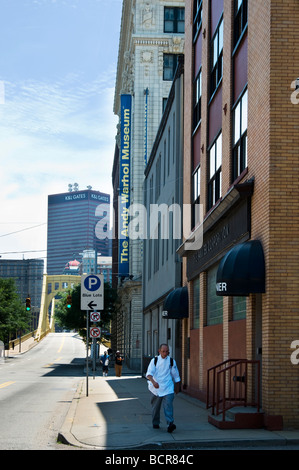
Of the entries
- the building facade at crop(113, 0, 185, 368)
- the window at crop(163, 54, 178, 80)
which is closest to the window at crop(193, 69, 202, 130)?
the building facade at crop(113, 0, 185, 368)

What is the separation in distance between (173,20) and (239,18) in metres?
44.2

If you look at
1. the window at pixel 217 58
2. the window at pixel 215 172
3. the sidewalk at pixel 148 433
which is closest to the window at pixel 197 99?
the window at pixel 217 58

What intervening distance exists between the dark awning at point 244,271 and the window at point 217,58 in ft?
25.3

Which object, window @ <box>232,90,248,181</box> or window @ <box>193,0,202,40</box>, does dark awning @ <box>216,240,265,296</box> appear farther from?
window @ <box>193,0,202,40</box>

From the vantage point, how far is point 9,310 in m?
77.6

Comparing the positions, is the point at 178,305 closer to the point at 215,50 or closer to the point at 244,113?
the point at 215,50

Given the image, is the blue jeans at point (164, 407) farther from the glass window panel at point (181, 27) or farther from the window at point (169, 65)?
the glass window panel at point (181, 27)

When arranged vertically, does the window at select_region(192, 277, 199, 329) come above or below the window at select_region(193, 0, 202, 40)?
below

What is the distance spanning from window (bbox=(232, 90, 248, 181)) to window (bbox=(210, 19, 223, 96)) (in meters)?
3.03

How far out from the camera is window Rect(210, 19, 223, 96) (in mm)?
20406

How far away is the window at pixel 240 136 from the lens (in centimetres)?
1667
